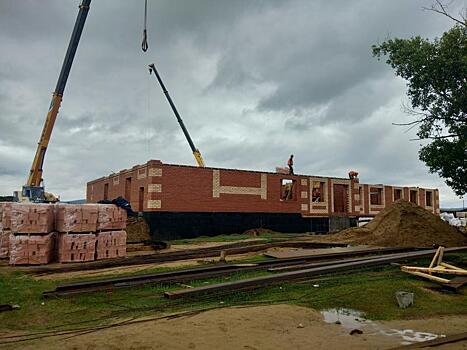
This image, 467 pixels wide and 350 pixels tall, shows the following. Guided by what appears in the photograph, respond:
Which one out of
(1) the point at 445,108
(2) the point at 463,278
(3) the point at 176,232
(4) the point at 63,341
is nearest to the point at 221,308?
(4) the point at 63,341

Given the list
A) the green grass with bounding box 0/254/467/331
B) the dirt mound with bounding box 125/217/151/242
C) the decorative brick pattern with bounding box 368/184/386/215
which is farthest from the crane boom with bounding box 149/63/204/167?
the green grass with bounding box 0/254/467/331

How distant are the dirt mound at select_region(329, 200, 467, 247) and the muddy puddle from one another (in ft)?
33.1

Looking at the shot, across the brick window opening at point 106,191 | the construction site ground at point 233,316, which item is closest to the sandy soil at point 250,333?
the construction site ground at point 233,316

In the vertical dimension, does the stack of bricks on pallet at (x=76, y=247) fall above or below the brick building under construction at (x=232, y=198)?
below

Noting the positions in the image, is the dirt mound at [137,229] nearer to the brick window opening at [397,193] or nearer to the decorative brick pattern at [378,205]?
the decorative brick pattern at [378,205]

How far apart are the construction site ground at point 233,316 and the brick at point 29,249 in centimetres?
265

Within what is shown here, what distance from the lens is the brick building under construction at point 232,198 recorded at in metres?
23.8

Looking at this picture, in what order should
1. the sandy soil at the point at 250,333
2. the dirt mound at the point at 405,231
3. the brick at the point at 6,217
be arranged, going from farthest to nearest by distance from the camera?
the dirt mound at the point at 405,231, the brick at the point at 6,217, the sandy soil at the point at 250,333

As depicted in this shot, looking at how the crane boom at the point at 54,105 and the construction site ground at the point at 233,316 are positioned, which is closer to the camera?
the construction site ground at the point at 233,316

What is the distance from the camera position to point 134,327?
19.5 feet

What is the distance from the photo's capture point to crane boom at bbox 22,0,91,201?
66.3ft

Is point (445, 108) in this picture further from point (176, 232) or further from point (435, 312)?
point (176, 232)

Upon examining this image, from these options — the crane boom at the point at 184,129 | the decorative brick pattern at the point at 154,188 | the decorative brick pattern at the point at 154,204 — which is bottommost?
the decorative brick pattern at the point at 154,204

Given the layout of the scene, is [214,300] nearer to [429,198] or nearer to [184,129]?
[184,129]
